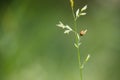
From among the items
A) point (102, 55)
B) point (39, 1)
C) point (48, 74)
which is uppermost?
point (39, 1)

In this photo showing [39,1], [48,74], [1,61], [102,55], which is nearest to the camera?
[1,61]

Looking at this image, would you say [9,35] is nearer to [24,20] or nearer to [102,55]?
[24,20]

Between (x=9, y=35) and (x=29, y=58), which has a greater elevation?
(x=9, y=35)

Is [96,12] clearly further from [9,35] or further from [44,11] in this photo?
[9,35]

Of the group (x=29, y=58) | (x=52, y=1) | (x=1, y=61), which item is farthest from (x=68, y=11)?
(x=1, y=61)

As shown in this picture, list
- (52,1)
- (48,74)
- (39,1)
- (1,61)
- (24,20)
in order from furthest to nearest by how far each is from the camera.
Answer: (52,1), (39,1), (24,20), (48,74), (1,61)

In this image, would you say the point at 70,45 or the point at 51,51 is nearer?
the point at 51,51
